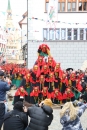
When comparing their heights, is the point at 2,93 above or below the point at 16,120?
above

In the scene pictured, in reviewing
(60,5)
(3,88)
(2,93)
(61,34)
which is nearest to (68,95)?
(2,93)

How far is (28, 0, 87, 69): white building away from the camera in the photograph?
26719mm

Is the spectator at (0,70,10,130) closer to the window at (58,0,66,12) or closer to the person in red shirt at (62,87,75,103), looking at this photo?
the person in red shirt at (62,87,75,103)

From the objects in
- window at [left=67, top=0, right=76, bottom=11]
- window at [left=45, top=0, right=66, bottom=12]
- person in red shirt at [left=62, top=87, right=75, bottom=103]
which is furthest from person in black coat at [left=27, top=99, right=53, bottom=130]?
window at [left=67, top=0, right=76, bottom=11]

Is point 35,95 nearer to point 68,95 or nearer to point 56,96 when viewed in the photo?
point 56,96

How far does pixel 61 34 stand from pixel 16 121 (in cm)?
2121

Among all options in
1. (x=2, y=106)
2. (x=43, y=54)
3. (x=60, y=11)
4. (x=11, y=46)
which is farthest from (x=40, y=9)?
(x=11, y=46)

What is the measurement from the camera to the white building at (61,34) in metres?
26.7

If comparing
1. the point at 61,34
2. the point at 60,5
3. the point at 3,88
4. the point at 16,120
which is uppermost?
the point at 60,5

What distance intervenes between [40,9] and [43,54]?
45.5ft

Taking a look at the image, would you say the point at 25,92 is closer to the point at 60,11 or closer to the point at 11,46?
the point at 60,11

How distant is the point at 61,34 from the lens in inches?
1062

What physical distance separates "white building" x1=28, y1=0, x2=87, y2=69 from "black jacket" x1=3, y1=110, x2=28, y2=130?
20.5m

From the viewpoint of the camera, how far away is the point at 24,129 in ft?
20.7
